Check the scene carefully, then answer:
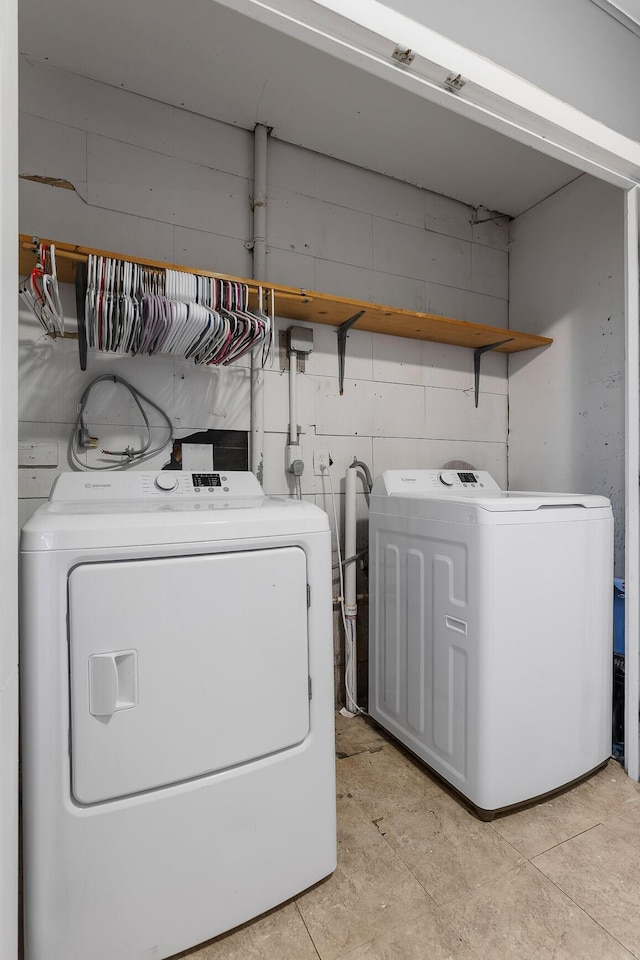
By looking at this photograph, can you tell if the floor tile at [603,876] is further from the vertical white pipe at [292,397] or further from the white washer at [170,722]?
the vertical white pipe at [292,397]

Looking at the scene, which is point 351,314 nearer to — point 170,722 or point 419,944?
point 170,722

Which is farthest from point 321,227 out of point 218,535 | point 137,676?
point 137,676

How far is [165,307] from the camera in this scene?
4.87 feet

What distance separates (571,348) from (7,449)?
244cm

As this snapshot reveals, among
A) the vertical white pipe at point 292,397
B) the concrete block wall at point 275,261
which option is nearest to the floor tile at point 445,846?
the concrete block wall at point 275,261

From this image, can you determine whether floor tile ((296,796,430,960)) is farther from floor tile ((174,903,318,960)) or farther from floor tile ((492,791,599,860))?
floor tile ((492,791,599,860))

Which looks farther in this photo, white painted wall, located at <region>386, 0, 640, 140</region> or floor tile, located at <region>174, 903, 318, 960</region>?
white painted wall, located at <region>386, 0, 640, 140</region>

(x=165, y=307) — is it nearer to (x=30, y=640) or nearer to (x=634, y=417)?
(x=30, y=640)

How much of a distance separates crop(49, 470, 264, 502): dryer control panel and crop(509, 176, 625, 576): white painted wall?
1.57m

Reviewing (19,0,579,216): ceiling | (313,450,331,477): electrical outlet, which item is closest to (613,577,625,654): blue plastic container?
(313,450,331,477): electrical outlet

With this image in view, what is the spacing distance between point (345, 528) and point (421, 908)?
1.30m

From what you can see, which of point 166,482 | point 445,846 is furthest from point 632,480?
point 166,482

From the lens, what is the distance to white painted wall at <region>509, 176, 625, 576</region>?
2191 millimetres

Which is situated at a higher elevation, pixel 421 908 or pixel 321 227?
pixel 321 227
